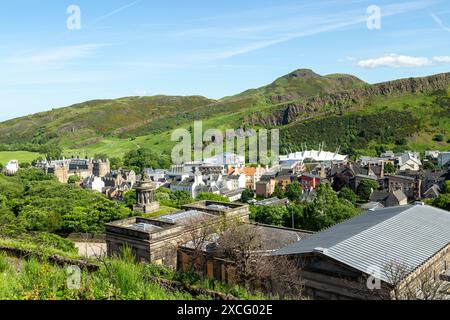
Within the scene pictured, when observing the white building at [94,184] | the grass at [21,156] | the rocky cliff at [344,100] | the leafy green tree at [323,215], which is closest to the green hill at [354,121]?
the rocky cliff at [344,100]

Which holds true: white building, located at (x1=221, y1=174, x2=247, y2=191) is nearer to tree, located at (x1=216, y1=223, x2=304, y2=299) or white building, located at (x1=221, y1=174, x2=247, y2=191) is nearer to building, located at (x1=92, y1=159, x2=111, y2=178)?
building, located at (x1=92, y1=159, x2=111, y2=178)

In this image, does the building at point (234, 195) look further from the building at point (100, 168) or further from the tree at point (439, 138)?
the tree at point (439, 138)

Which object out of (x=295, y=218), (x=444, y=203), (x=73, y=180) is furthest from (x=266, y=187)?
(x=73, y=180)

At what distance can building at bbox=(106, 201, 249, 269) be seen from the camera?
24.1m

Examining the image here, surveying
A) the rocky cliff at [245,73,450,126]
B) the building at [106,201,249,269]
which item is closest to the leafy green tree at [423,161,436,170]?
the rocky cliff at [245,73,450,126]

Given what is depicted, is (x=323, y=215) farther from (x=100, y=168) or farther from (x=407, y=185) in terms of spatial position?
(x=100, y=168)

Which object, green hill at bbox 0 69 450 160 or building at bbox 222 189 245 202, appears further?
green hill at bbox 0 69 450 160

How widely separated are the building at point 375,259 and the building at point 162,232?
8.88 meters

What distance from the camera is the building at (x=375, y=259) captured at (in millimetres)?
13962

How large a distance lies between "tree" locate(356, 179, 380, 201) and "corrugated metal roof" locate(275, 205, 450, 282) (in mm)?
50500

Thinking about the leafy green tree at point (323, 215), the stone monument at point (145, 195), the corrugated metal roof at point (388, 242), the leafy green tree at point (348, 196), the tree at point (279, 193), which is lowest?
the tree at point (279, 193)

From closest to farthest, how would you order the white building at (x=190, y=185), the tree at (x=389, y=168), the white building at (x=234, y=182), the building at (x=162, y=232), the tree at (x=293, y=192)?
the building at (x=162, y=232) → the tree at (x=293, y=192) → the white building at (x=190, y=185) → the white building at (x=234, y=182) → the tree at (x=389, y=168)

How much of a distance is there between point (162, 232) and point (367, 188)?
54.7m

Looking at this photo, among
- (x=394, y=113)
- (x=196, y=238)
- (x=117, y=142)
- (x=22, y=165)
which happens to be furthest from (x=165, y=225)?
(x=117, y=142)
